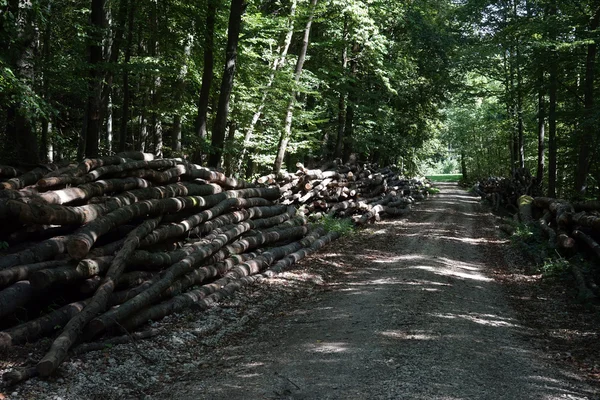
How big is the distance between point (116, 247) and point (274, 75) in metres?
12.1

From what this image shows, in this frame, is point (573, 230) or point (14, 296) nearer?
point (14, 296)

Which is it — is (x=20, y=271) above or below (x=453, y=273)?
above

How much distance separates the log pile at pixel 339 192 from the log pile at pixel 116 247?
17.5 ft

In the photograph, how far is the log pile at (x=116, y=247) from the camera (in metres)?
5.66

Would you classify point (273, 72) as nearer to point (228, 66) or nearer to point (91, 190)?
point (228, 66)

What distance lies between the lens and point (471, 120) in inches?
1946

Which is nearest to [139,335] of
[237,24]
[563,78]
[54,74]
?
[54,74]

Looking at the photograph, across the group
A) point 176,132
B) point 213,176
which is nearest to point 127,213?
point 213,176

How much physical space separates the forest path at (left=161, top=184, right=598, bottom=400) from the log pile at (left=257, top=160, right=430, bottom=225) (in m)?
6.40

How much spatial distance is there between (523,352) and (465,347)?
0.79m

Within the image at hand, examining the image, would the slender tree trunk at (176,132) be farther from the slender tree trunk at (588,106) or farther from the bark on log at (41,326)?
the slender tree trunk at (588,106)

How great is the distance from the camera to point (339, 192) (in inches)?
707

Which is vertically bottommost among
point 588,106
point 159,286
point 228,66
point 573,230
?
point 159,286

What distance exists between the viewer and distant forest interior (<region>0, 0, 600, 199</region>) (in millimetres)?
11633
